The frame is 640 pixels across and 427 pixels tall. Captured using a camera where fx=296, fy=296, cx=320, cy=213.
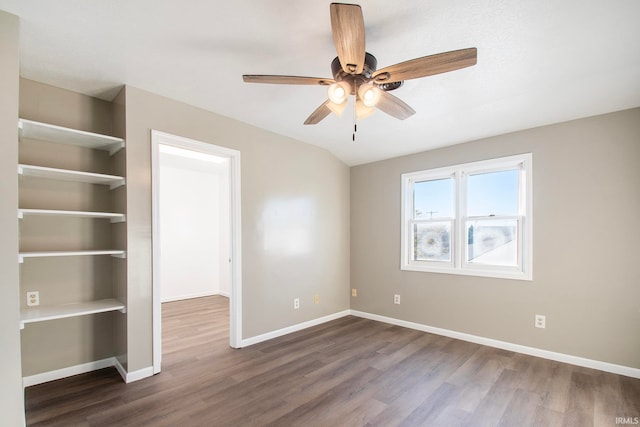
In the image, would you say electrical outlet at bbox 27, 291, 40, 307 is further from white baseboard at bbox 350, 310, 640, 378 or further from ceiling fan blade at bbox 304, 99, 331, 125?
white baseboard at bbox 350, 310, 640, 378

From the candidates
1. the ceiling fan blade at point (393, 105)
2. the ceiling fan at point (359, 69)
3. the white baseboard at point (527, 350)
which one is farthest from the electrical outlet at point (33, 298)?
the white baseboard at point (527, 350)

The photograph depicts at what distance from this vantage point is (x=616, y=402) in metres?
2.24

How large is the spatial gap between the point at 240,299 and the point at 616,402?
3.32m

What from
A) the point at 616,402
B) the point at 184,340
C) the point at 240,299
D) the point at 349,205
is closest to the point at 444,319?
the point at 616,402

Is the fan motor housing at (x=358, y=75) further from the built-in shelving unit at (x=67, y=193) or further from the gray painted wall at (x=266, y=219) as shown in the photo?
the built-in shelving unit at (x=67, y=193)

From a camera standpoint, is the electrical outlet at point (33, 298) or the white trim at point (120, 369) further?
the white trim at point (120, 369)

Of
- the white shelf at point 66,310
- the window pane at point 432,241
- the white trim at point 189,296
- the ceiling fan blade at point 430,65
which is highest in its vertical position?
the ceiling fan blade at point 430,65

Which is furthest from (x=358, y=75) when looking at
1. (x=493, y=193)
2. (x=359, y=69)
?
(x=493, y=193)

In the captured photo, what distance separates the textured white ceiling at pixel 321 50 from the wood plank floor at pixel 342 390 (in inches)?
96.7

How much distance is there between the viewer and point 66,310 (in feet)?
7.73

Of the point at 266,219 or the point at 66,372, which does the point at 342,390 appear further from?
the point at 66,372

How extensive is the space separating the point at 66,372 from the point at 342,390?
239 centimetres

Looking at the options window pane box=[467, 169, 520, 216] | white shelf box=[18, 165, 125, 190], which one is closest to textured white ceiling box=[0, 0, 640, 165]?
window pane box=[467, 169, 520, 216]

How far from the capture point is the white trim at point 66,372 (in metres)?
2.42
